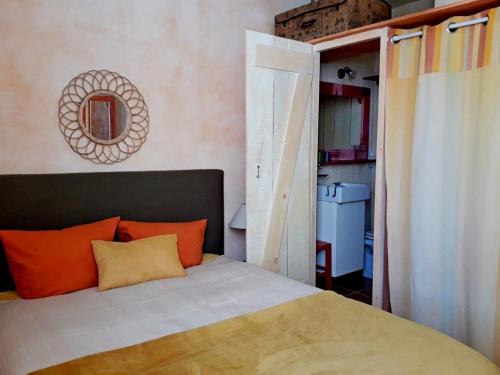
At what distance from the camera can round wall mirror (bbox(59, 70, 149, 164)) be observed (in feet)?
7.98

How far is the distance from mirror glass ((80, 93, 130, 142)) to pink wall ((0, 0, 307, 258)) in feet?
0.55

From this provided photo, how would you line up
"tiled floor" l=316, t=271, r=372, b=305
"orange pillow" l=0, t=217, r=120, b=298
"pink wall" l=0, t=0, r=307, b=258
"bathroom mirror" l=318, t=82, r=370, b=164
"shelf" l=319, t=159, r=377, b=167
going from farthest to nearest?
1. "bathroom mirror" l=318, t=82, r=370, b=164
2. "shelf" l=319, t=159, r=377, b=167
3. "tiled floor" l=316, t=271, r=372, b=305
4. "pink wall" l=0, t=0, r=307, b=258
5. "orange pillow" l=0, t=217, r=120, b=298

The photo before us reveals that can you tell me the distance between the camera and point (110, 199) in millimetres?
2545

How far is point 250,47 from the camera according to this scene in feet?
8.88

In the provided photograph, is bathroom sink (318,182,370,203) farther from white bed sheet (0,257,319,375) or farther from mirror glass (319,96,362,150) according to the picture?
white bed sheet (0,257,319,375)

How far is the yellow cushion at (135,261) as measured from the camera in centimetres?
214

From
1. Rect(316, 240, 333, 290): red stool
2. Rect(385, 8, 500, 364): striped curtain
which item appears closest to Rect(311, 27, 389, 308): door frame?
Rect(385, 8, 500, 364): striped curtain

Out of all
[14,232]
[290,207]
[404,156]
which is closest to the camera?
[14,232]

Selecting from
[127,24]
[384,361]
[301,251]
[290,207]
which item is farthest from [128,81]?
[384,361]

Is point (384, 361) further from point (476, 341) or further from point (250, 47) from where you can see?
point (250, 47)

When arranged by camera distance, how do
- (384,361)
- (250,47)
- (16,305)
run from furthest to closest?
(250,47)
(16,305)
(384,361)

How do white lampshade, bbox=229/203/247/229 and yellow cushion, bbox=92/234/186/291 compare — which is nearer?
yellow cushion, bbox=92/234/186/291

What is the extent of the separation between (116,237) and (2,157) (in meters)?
0.77

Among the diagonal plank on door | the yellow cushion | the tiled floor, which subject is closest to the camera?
the yellow cushion
